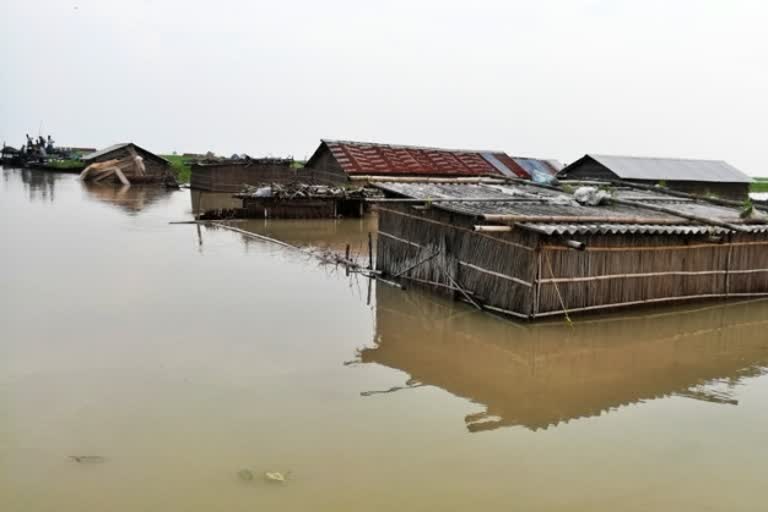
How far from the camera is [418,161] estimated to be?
27766 mm

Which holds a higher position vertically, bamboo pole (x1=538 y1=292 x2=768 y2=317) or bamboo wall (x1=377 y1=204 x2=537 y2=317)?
bamboo wall (x1=377 y1=204 x2=537 y2=317)

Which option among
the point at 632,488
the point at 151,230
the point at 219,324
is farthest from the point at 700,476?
the point at 151,230

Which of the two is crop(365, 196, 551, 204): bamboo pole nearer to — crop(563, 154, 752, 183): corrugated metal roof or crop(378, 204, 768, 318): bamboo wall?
crop(378, 204, 768, 318): bamboo wall

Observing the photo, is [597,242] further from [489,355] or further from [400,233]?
[400,233]

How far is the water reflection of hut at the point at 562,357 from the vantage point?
255 inches

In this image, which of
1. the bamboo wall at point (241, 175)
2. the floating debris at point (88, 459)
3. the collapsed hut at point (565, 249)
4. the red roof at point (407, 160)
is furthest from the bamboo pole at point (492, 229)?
the bamboo wall at point (241, 175)

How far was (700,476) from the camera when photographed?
495cm

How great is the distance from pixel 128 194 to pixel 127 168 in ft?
27.2

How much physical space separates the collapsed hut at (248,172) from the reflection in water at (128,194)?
281 cm

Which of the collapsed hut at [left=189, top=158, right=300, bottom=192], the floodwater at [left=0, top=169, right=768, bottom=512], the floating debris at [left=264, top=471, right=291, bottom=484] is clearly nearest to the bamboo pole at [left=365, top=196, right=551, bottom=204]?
the floodwater at [left=0, top=169, right=768, bottom=512]

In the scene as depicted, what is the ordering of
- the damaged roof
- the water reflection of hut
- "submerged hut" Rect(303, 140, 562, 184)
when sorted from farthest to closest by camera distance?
"submerged hut" Rect(303, 140, 562, 184) < the damaged roof < the water reflection of hut

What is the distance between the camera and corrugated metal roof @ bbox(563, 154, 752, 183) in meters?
23.9

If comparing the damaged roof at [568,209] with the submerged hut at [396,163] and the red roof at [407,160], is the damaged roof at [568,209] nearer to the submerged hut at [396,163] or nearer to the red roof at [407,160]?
the submerged hut at [396,163]

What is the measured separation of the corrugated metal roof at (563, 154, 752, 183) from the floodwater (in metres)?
14.0
